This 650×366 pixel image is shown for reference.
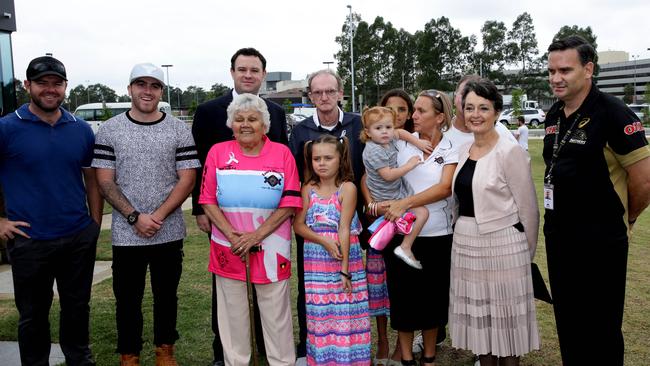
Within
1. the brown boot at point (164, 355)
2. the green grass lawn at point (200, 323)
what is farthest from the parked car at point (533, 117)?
the brown boot at point (164, 355)

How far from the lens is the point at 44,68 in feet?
11.5

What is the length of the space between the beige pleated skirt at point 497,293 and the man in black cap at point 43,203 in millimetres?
2459

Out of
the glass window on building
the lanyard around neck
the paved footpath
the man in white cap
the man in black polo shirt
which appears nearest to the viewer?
the man in black polo shirt

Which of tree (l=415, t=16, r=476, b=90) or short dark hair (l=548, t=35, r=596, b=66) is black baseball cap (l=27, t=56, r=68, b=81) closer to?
short dark hair (l=548, t=35, r=596, b=66)

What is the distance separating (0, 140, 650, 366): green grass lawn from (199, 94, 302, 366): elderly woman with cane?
842 mm

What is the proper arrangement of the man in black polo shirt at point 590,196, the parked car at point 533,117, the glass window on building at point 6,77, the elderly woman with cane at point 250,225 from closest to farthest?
the man in black polo shirt at point 590,196 → the elderly woman with cane at point 250,225 → the glass window on building at point 6,77 → the parked car at point 533,117

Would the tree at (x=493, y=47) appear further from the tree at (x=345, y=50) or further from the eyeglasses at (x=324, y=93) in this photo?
the eyeglasses at (x=324, y=93)

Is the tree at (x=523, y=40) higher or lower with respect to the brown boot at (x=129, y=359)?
higher

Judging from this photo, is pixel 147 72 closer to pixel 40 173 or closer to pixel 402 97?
pixel 40 173

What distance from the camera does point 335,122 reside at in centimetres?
406

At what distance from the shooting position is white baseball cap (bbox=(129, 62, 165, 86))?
12.0 ft

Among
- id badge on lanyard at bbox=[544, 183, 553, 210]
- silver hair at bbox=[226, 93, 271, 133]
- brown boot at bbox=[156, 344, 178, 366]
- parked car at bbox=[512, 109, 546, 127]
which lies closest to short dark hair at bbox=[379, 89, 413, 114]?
silver hair at bbox=[226, 93, 271, 133]

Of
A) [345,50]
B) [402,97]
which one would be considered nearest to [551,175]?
[402,97]

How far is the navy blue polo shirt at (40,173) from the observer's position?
3412 mm
